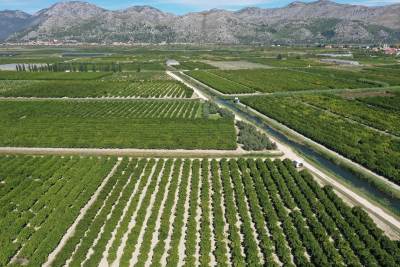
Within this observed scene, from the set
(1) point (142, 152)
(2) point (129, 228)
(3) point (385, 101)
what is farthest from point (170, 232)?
(3) point (385, 101)

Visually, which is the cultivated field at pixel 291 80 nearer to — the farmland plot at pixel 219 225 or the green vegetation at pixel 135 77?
the green vegetation at pixel 135 77

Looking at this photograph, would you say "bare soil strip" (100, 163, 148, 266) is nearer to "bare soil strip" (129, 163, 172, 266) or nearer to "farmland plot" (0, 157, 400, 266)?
"farmland plot" (0, 157, 400, 266)

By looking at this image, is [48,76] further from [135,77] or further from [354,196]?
[354,196]

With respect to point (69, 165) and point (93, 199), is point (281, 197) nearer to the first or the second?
point (93, 199)

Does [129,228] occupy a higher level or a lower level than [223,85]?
lower

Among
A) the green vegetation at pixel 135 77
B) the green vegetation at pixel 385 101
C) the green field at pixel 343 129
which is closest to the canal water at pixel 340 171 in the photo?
the green field at pixel 343 129

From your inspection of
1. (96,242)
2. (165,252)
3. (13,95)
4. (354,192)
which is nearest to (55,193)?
(96,242)
